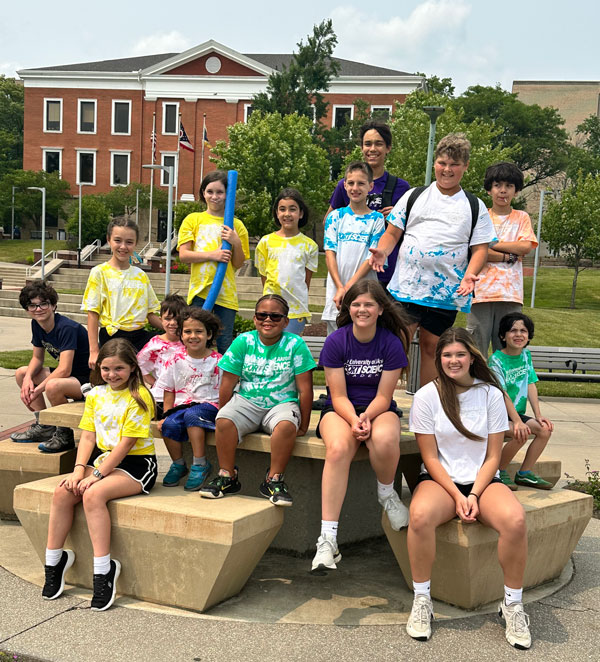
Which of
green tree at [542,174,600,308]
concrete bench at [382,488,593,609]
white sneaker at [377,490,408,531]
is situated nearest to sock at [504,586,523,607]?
concrete bench at [382,488,593,609]

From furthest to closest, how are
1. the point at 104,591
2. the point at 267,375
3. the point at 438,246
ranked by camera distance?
the point at 438,246 → the point at 267,375 → the point at 104,591

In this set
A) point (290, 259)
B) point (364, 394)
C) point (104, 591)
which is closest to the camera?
point (104, 591)

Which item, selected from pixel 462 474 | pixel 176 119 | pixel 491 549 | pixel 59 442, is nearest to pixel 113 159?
pixel 176 119

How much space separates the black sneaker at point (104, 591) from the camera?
403cm

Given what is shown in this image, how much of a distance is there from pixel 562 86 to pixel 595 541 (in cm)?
8010

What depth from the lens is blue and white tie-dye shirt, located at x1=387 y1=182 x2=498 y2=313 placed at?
5012mm

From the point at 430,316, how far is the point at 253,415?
4.62ft

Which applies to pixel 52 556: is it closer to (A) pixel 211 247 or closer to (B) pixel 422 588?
(B) pixel 422 588

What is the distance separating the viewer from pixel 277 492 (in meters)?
4.34

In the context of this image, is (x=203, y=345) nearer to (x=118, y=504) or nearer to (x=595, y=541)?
(x=118, y=504)

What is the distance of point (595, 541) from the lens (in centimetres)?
553

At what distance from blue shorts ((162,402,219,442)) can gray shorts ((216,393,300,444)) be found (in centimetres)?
19

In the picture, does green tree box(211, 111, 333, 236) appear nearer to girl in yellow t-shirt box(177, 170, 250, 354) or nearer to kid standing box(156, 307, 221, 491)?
girl in yellow t-shirt box(177, 170, 250, 354)

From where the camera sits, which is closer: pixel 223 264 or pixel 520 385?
pixel 520 385
